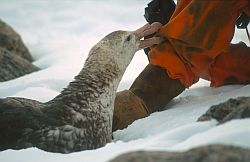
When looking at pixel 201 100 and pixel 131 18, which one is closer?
pixel 201 100

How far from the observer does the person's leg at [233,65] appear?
3.90m

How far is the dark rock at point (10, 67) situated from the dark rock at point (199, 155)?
4606mm

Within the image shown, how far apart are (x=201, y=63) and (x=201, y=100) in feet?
0.86

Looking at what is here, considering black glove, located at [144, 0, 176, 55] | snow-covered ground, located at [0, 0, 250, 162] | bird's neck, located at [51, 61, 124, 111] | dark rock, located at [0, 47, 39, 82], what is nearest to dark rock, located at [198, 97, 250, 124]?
snow-covered ground, located at [0, 0, 250, 162]

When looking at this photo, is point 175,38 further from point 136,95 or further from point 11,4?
point 11,4

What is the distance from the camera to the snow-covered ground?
2053 millimetres

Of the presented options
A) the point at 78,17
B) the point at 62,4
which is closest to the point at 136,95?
the point at 78,17

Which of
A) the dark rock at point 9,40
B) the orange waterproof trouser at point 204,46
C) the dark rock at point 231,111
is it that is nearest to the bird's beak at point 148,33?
the orange waterproof trouser at point 204,46

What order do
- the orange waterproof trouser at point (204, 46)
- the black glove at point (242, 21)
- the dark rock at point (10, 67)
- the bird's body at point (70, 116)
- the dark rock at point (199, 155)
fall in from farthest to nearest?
1. the dark rock at point (10, 67)
2. the black glove at point (242, 21)
3. the orange waterproof trouser at point (204, 46)
4. the bird's body at point (70, 116)
5. the dark rock at point (199, 155)

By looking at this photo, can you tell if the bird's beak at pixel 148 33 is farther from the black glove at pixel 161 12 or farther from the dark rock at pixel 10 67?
the dark rock at pixel 10 67

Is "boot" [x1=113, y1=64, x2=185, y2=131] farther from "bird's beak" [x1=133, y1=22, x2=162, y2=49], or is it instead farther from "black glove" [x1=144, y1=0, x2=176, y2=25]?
"black glove" [x1=144, y1=0, x2=176, y2=25]

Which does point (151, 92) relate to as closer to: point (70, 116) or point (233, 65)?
point (233, 65)

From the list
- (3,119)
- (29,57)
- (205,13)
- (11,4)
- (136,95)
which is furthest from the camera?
(11,4)

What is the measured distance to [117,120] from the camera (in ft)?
11.6
